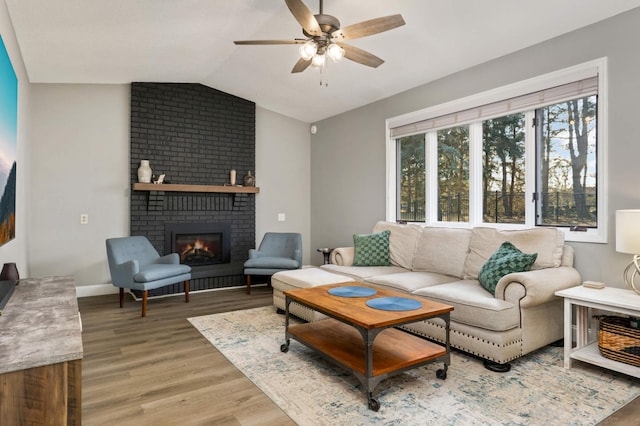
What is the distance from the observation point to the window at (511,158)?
3170 mm

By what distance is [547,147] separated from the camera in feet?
11.5

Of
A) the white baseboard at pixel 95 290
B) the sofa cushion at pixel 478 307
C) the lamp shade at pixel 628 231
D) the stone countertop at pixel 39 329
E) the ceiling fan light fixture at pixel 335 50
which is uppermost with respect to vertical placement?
the ceiling fan light fixture at pixel 335 50

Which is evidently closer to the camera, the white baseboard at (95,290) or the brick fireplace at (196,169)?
the white baseboard at (95,290)

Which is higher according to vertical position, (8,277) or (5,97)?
(5,97)

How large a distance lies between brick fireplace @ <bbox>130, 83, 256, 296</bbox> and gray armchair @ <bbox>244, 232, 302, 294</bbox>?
493 millimetres

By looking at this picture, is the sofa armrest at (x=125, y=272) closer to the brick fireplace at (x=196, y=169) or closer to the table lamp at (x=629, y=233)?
the brick fireplace at (x=196, y=169)

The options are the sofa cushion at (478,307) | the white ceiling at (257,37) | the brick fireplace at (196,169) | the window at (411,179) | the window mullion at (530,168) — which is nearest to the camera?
the sofa cushion at (478,307)

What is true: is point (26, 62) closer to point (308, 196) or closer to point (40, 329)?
point (40, 329)

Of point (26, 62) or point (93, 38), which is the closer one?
point (93, 38)

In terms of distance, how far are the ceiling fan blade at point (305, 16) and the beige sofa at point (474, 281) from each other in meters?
2.15

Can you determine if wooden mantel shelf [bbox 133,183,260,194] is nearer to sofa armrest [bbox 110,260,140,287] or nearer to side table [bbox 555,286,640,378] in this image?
sofa armrest [bbox 110,260,140,287]

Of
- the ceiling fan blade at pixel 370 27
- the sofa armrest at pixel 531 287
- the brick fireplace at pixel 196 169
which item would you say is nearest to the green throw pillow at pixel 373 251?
the sofa armrest at pixel 531 287

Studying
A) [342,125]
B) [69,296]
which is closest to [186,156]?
[342,125]

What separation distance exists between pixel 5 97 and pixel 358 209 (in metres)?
4.05
